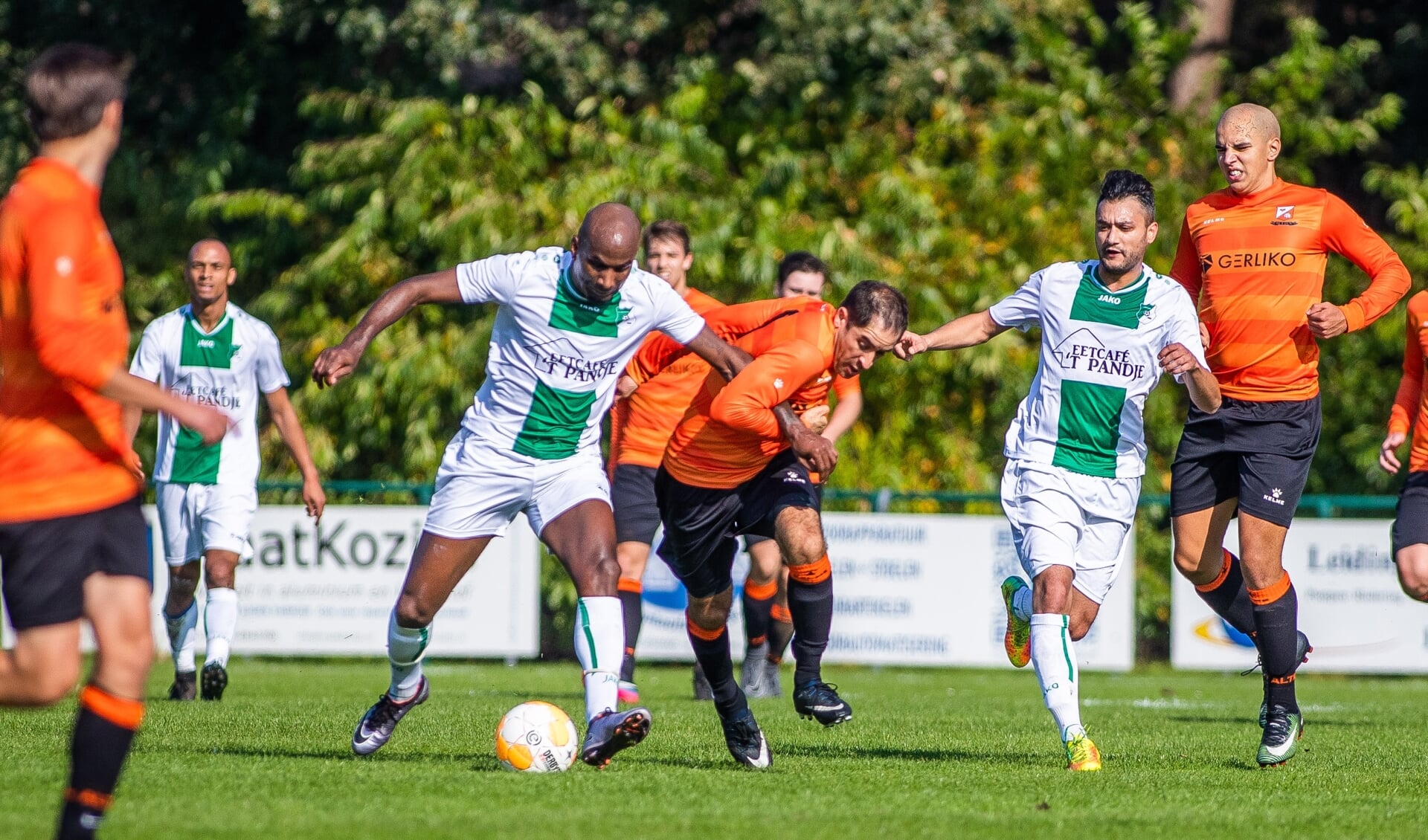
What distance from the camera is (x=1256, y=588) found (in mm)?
7426

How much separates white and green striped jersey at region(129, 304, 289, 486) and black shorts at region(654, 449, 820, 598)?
387cm

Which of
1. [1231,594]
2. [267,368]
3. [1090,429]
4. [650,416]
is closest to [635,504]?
[650,416]

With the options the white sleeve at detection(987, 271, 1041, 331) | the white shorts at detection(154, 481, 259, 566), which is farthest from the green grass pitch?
the white sleeve at detection(987, 271, 1041, 331)

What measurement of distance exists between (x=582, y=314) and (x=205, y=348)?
14.9 ft

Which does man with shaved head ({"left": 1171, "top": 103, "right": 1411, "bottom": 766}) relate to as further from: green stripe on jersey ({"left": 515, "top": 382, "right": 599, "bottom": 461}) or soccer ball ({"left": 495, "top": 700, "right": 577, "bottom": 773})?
soccer ball ({"left": 495, "top": 700, "right": 577, "bottom": 773})

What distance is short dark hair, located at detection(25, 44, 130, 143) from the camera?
4.42 metres

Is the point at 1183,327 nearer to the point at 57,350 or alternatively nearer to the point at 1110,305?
the point at 1110,305

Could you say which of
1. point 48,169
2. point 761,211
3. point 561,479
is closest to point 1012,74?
point 761,211

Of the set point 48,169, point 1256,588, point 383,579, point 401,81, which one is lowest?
point 383,579

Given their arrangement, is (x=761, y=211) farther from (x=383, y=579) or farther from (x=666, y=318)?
(x=666, y=318)

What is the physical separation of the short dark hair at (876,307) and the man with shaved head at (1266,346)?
147cm

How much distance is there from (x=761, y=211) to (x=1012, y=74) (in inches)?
145

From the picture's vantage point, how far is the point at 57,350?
421cm

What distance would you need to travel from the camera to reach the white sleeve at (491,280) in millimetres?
6449
